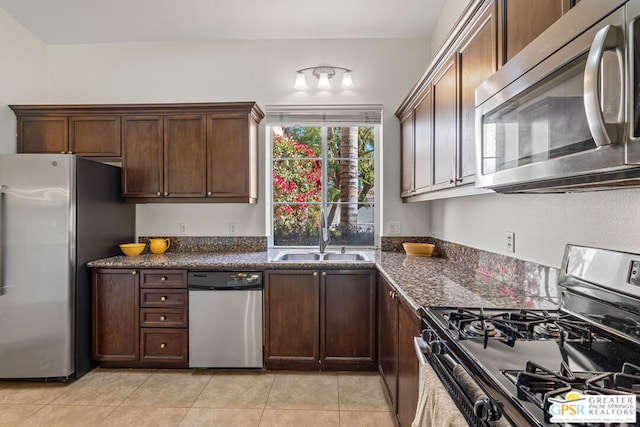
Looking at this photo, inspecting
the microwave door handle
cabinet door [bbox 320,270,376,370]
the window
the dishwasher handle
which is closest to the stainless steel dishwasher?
the dishwasher handle

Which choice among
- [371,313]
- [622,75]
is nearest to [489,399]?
[622,75]

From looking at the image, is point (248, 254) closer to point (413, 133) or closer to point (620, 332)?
point (413, 133)

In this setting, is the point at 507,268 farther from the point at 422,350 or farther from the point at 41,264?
the point at 41,264

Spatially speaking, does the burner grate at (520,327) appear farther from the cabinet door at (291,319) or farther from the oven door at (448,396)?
the cabinet door at (291,319)

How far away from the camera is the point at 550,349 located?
1.04m

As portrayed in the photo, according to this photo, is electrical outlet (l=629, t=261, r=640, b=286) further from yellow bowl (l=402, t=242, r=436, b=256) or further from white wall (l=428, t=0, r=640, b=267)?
yellow bowl (l=402, t=242, r=436, b=256)

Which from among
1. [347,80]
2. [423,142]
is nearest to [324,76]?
[347,80]

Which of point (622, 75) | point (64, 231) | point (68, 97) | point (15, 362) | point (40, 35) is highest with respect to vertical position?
point (40, 35)

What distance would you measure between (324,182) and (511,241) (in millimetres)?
1981

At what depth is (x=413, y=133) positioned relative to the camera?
9.43 feet

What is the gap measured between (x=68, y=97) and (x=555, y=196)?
4.17m

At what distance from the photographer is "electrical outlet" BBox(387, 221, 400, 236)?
11.2 feet

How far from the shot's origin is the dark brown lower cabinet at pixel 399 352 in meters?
1.65

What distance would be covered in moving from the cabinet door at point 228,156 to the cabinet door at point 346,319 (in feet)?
3.61
